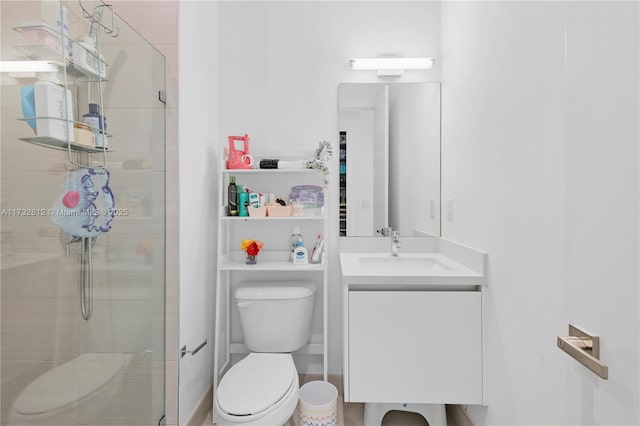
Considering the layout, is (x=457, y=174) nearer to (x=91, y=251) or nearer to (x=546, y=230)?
(x=546, y=230)

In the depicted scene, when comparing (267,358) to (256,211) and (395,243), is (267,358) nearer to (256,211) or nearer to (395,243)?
(256,211)

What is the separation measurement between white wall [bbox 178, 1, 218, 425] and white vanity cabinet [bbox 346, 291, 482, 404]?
82cm

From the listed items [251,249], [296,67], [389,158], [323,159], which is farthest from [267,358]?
[296,67]

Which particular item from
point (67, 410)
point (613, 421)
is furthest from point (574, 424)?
point (67, 410)

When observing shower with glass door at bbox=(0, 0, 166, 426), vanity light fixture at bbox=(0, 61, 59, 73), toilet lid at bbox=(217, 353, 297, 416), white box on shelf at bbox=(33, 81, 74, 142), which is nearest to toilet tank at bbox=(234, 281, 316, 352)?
toilet lid at bbox=(217, 353, 297, 416)

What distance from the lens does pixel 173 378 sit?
167cm

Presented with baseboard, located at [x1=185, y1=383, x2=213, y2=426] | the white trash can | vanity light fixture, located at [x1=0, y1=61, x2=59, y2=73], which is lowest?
baseboard, located at [x1=185, y1=383, x2=213, y2=426]

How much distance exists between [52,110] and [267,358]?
1.40 metres

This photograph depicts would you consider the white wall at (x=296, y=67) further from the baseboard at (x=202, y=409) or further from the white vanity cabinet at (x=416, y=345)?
the baseboard at (x=202, y=409)

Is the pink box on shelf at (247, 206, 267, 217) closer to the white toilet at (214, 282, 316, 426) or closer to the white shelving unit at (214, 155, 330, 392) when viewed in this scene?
the white shelving unit at (214, 155, 330, 392)

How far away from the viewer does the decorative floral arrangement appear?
6.79 feet

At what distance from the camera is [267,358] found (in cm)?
182

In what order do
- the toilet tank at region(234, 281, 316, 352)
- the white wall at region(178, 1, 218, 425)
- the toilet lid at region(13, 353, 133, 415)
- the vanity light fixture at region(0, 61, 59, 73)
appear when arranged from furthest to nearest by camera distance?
1. the toilet tank at region(234, 281, 316, 352)
2. the white wall at region(178, 1, 218, 425)
3. the toilet lid at region(13, 353, 133, 415)
4. the vanity light fixture at region(0, 61, 59, 73)

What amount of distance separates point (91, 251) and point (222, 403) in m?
0.82
